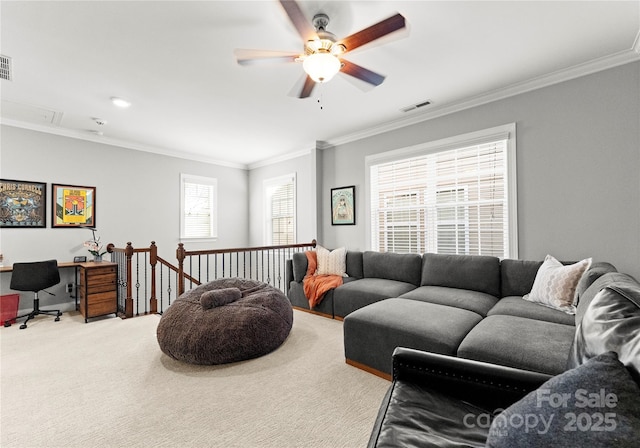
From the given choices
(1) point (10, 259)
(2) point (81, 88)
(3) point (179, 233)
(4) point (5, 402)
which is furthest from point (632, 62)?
(1) point (10, 259)

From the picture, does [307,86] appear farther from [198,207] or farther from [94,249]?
[198,207]

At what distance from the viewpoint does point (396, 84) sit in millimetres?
3141

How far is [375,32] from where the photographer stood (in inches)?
74.3

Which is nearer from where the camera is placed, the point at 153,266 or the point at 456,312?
the point at 456,312

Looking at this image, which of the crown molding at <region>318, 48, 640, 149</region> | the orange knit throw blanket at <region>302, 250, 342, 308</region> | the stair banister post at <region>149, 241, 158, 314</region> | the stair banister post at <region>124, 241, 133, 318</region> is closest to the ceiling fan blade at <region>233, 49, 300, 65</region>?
the crown molding at <region>318, 48, 640, 149</region>

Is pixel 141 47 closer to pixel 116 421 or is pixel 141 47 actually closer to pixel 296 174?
pixel 116 421

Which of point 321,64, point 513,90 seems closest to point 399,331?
point 321,64

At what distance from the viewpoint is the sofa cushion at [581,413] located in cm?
62

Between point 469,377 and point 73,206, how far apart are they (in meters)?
5.46

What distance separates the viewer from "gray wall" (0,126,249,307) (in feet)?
13.1

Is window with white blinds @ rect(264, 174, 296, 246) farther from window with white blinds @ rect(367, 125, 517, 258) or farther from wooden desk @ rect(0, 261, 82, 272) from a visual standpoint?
wooden desk @ rect(0, 261, 82, 272)

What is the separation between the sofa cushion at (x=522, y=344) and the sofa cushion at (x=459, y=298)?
53 cm

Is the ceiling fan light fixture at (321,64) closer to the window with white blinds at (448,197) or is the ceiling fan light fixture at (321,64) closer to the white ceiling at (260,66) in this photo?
the white ceiling at (260,66)

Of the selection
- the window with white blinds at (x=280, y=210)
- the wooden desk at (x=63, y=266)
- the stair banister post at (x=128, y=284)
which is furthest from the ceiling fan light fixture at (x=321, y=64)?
the wooden desk at (x=63, y=266)
